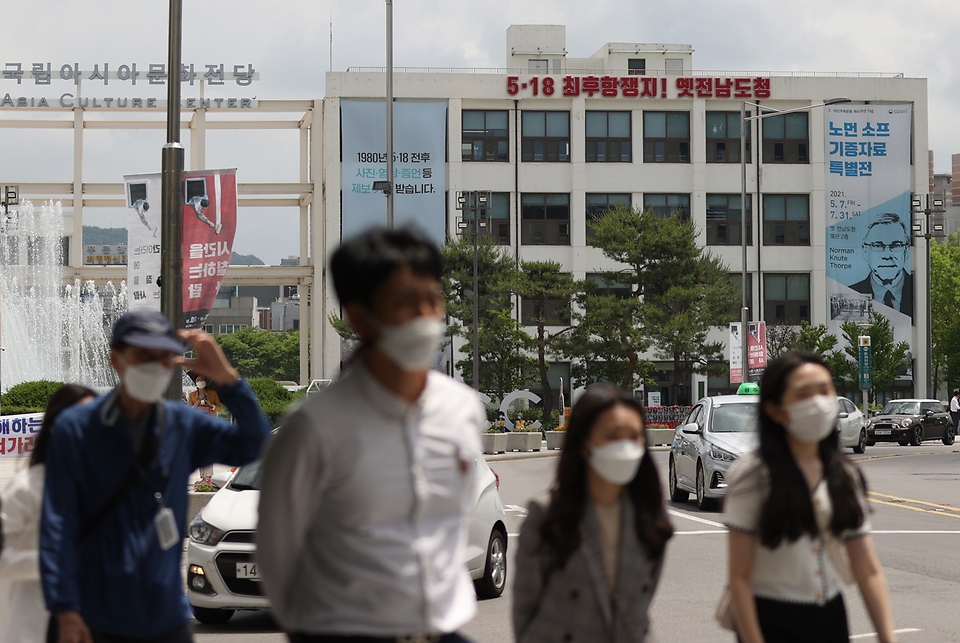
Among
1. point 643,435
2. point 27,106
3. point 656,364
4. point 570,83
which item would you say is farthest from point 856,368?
point 643,435

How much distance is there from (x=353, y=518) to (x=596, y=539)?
3.36 feet

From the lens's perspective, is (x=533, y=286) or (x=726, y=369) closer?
(x=533, y=286)

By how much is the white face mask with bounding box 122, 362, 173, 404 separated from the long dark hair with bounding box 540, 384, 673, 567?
1311 millimetres

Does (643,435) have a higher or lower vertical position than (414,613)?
higher

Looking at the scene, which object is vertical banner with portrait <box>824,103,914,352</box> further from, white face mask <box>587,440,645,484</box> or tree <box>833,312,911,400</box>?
white face mask <box>587,440,645,484</box>

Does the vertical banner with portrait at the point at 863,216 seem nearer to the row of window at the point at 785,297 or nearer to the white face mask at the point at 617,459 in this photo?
the row of window at the point at 785,297

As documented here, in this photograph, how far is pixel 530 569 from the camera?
156 inches

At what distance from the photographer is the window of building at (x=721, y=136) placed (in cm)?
6581

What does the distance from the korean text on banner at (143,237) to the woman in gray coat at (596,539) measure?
56.5 feet

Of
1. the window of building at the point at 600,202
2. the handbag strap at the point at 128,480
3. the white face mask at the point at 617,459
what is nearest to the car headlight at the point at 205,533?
the handbag strap at the point at 128,480

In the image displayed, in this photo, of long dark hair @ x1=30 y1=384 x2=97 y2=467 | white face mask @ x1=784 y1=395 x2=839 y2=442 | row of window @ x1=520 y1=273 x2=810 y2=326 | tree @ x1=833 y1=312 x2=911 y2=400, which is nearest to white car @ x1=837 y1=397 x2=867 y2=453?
white face mask @ x1=784 y1=395 x2=839 y2=442

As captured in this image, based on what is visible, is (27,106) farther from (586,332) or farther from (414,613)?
(414,613)

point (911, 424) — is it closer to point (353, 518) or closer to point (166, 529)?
point (166, 529)

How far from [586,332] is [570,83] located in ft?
56.4
